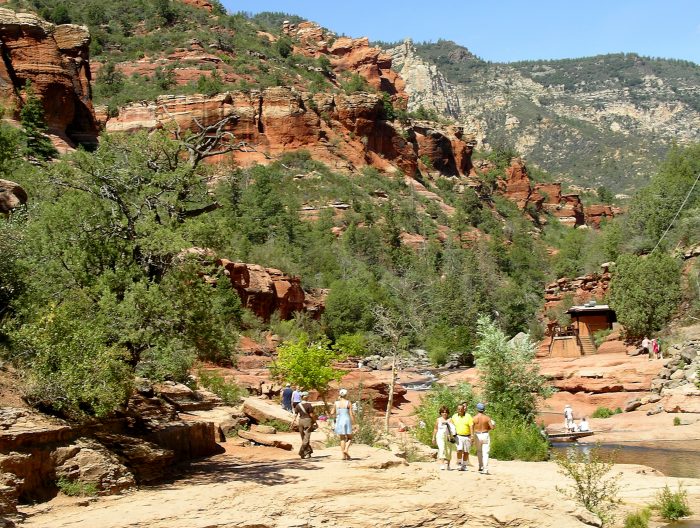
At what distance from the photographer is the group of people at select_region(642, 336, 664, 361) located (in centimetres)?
3322

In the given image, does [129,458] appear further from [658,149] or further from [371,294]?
[658,149]

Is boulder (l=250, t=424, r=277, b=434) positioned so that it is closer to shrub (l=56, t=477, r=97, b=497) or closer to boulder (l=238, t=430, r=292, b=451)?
boulder (l=238, t=430, r=292, b=451)

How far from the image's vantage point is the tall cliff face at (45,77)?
169ft

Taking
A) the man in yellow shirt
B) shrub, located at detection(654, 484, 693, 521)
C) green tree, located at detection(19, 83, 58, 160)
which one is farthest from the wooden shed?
green tree, located at detection(19, 83, 58, 160)

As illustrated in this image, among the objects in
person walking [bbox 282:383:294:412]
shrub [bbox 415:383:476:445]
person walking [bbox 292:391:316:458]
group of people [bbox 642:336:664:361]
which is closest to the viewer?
person walking [bbox 292:391:316:458]

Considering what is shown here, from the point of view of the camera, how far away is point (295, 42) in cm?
12012

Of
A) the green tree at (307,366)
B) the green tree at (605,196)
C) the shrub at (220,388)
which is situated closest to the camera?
the shrub at (220,388)

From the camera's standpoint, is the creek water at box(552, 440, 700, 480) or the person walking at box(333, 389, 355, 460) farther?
the creek water at box(552, 440, 700, 480)

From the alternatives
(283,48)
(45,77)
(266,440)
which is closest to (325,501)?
(266,440)

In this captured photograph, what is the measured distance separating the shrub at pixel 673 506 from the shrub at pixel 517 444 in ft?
20.6

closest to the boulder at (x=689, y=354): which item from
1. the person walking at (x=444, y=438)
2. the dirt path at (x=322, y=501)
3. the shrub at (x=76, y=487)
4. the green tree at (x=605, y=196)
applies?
the dirt path at (x=322, y=501)

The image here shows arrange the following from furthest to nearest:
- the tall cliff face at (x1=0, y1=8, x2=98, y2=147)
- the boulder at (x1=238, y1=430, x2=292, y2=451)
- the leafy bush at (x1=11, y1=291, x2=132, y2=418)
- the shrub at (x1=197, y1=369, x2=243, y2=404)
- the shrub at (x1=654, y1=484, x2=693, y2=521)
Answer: the tall cliff face at (x1=0, y1=8, x2=98, y2=147)
the shrub at (x1=197, y1=369, x2=243, y2=404)
the boulder at (x1=238, y1=430, x2=292, y2=451)
the shrub at (x1=654, y1=484, x2=693, y2=521)
the leafy bush at (x1=11, y1=291, x2=132, y2=418)

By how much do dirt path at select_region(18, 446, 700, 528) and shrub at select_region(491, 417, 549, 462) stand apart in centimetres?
563

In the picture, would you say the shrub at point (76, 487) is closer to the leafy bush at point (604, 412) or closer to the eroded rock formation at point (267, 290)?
the leafy bush at point (604, 412)
